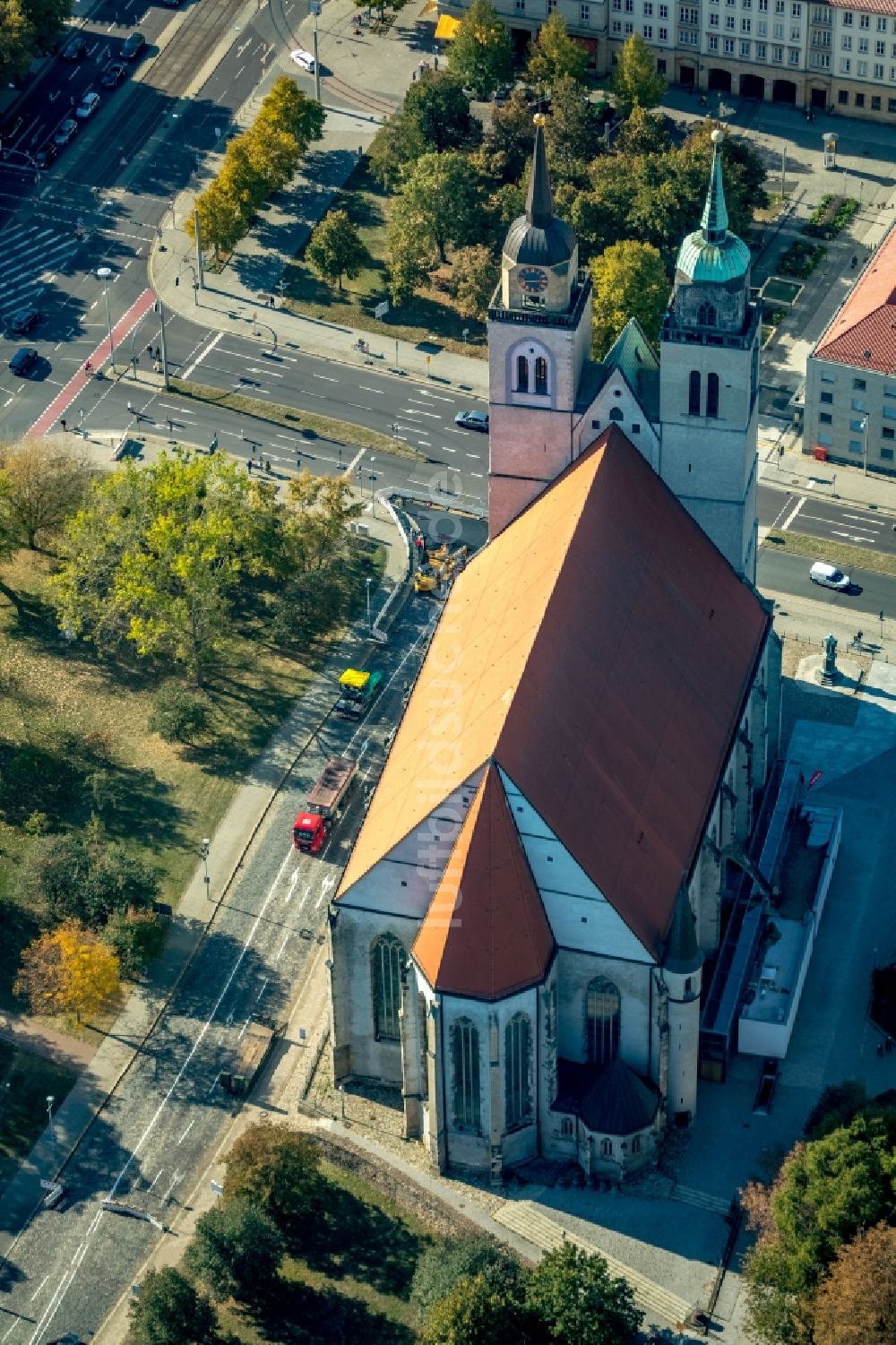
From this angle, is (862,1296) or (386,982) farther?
(386,982)

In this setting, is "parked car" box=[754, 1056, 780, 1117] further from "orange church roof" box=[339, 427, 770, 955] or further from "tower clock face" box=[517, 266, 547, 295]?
"tower clock face" box=[517, 266, 547, 295]

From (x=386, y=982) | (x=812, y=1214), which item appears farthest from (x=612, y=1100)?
(x=386, y=982)

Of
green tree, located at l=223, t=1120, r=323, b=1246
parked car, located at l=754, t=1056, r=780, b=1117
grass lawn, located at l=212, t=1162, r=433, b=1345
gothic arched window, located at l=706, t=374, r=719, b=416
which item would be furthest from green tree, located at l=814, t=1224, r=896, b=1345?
gothic arched window, located at l=706, t=374, r=719, b=416

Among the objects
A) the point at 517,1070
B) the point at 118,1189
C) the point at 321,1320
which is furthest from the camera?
the point at 118,1189

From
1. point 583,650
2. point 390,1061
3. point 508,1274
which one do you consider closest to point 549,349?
point 583,650

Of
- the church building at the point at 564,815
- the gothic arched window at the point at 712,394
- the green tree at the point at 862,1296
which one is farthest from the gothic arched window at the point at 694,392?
the green tree at the point at 862,1296

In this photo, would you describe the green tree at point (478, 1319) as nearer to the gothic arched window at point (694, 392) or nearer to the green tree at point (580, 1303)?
the green tree at point (580, 1303)

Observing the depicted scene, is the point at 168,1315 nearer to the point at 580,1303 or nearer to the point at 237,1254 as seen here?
the point at 237,1254
